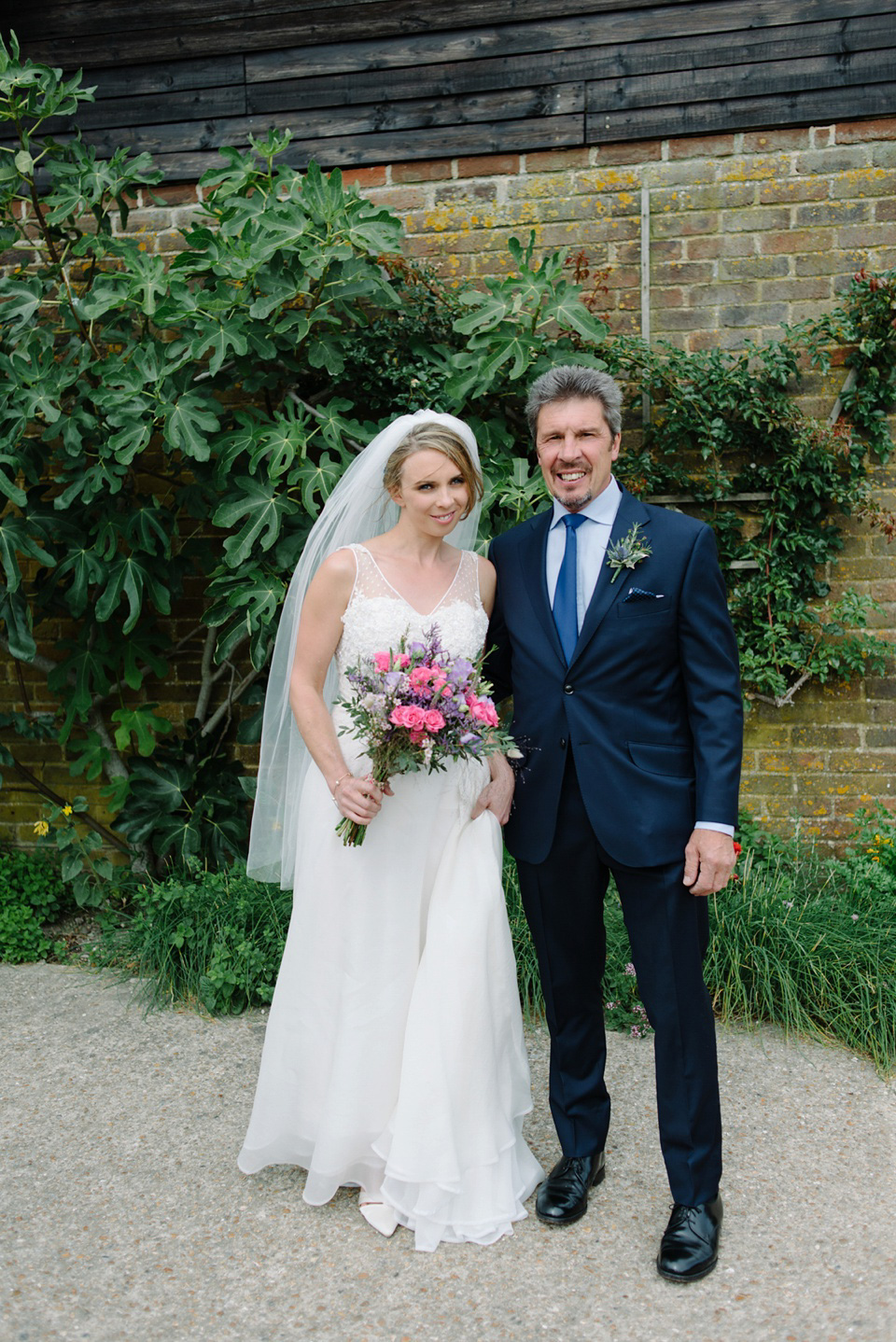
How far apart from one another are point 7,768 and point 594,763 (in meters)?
3.88

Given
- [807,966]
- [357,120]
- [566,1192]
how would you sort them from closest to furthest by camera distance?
[566,1192], [807,966], [357,120]

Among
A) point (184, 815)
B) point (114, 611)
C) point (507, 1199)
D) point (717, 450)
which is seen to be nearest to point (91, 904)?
point (184, 815)

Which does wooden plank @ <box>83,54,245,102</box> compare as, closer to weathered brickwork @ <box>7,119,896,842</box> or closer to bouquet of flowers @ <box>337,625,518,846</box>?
weathered brickwork @ <box>7,119,896,842</box>

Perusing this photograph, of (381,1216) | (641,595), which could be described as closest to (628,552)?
(641,595)

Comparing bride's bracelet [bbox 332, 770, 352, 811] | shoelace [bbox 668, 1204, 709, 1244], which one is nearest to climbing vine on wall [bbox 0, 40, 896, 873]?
bride's bracelet [bbox 332, 770, 352, 811]

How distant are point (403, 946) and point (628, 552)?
4.02ft

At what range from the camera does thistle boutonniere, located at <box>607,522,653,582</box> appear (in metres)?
2.54

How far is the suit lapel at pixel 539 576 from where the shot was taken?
2672 millimetres

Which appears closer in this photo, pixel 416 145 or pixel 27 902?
pixel 416 145

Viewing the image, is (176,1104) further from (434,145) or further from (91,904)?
(434,145)

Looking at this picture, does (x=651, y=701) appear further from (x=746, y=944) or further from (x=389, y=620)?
(x=746, y=944)

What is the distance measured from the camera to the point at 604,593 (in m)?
2.58

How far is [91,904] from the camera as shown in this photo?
4.95 metres

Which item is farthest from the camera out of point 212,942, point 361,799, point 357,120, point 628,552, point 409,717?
point 357,120
